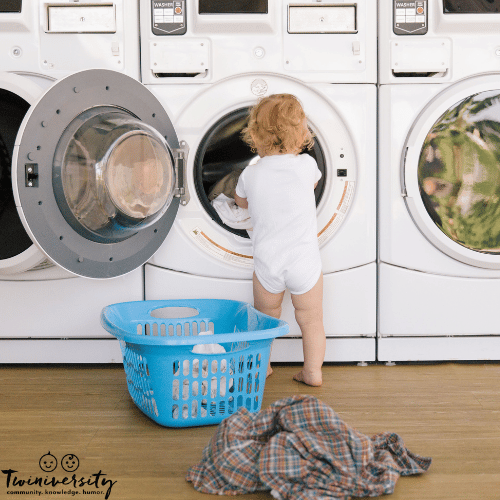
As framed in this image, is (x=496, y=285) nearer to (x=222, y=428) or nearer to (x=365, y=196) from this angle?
(x=365, y=196)

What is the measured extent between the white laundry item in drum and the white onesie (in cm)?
8

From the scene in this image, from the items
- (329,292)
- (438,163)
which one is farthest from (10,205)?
(438,163)

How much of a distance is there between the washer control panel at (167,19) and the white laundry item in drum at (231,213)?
46 cm

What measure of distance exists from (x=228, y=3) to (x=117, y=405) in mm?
1070

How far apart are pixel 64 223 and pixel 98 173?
0.15 metres

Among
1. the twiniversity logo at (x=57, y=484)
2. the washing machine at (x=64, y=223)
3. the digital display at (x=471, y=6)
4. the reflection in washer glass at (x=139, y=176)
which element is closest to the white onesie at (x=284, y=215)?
the reflection in washer glass at (x=139, y=176)

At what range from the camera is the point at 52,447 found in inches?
44.4

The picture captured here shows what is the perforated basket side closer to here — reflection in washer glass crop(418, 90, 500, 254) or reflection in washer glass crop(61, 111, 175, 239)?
reflection in washer glass crop(61, 111, 175, 239)

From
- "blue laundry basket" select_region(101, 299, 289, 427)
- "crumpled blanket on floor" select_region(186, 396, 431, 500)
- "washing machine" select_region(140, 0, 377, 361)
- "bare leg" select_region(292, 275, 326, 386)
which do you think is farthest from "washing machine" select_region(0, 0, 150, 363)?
"crumpled blanket on floor" select_region(186, 396, 431, 500)

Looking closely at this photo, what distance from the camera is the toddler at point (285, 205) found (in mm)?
1481

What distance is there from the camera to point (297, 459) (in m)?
0.93

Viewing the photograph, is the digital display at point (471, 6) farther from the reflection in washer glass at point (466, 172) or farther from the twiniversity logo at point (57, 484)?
the twiniversity logo at point (57, 484)

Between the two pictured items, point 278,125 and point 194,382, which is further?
point 278,125

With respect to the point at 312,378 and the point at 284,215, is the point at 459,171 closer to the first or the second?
the point at 284,215
